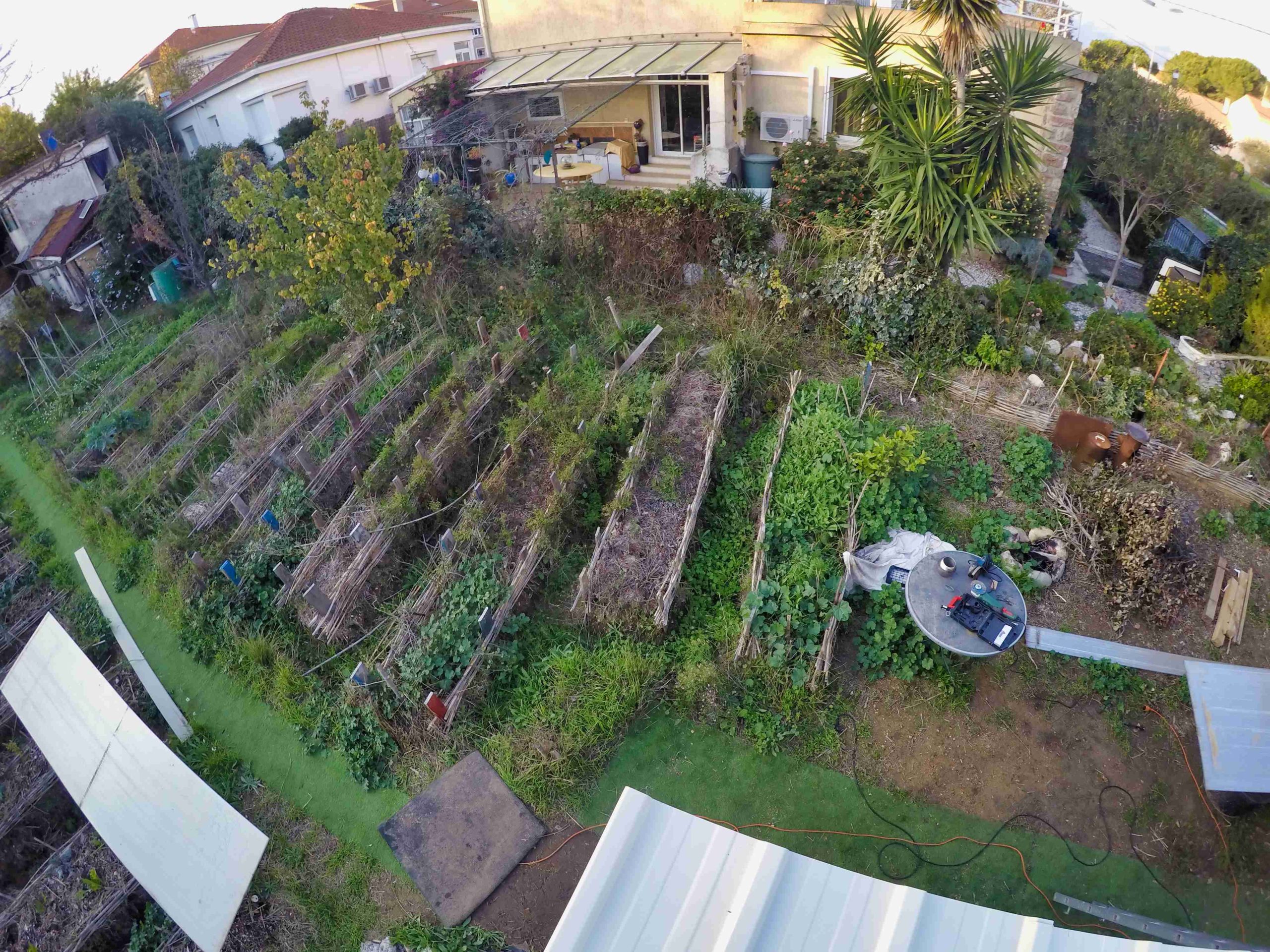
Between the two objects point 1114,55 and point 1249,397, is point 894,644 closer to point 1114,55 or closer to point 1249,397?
point 1249,397

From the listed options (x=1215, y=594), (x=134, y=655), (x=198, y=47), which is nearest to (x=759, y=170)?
(x=1215, y=594)

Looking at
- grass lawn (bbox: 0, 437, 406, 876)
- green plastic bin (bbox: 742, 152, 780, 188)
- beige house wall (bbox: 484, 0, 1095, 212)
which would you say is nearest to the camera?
grass lawn (bbox: 0, 437, 406, 876)

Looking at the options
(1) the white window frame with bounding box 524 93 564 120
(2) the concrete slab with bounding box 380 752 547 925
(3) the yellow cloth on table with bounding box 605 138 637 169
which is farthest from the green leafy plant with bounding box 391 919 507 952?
(1) the white window frame with bounding box 524 93 564 120

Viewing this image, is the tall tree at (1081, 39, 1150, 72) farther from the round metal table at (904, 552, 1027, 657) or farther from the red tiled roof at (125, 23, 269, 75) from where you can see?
the red tiled roof at (125, 23, 269, 75)

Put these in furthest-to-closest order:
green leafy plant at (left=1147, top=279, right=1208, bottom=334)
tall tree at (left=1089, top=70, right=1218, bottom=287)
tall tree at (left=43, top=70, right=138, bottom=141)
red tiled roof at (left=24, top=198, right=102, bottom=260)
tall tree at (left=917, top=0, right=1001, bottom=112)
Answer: tall tree at (left=43, top=70, right=138, bottom=141) < red tiled roof at (left=24, top=198, right=102, bottom=260) < tall tree at (left=1089, top=70, right=1218, bottom=287) < green leafy plant at (left=1147, top=279, right=1208, bottom=334) < tall tree at (left=917, top=0, right=1001, bottom=112)

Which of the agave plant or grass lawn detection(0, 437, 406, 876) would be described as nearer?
grass lawn detection(0, 437, 406, 876)

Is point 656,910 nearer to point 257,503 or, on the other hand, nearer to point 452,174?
point 257,503

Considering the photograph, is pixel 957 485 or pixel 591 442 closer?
pixel 957 485

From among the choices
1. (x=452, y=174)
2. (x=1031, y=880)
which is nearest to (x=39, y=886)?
(x=1031, y=880)
